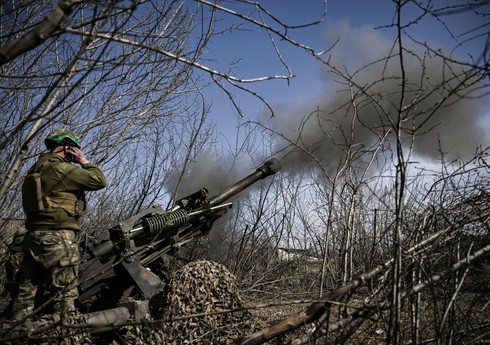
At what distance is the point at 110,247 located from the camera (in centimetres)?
478

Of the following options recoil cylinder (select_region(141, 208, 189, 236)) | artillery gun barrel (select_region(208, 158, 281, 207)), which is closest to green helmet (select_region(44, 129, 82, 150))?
recoil cylinder (select_region(141, 208, 189, 236))

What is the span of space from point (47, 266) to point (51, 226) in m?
0.36

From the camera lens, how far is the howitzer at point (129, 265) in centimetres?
448

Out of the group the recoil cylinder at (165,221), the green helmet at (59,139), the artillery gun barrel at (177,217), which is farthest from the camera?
the recoil cylinder at (165,221)

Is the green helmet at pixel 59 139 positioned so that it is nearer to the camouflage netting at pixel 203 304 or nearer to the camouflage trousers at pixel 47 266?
the camouflage trousers at pixel 47 266

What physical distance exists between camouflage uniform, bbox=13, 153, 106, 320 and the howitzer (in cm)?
27

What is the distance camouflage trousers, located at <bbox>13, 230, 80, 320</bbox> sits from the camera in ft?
13.4

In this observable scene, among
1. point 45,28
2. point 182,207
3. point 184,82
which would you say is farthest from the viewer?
point 184,82

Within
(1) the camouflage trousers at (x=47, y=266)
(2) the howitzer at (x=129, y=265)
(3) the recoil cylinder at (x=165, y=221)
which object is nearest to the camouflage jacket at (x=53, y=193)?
(1) the camouflage trousers at (x=47, y=266)

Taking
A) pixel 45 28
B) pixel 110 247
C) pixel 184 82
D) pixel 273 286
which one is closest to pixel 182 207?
pixel 110 247

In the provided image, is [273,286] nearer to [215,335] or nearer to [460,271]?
[215,335]

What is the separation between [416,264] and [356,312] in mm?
433

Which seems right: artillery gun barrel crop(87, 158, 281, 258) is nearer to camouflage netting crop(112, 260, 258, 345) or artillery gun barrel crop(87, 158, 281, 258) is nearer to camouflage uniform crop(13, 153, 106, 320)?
camouflage uniform crop(13, 153, 106, 320)

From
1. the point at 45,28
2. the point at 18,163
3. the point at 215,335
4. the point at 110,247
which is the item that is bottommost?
the point at 215,335
